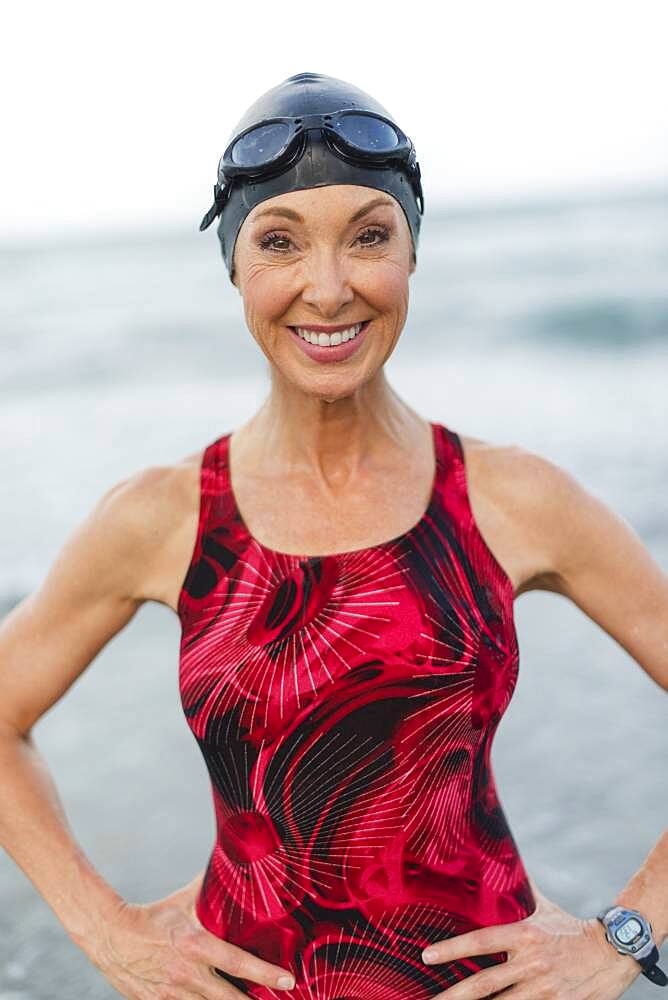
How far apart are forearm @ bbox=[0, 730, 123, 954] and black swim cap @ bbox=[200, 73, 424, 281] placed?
4.53ft

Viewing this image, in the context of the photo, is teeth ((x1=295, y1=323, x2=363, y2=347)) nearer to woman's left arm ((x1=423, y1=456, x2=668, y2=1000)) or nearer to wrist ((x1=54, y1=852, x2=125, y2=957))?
woman's left arm ((x1=423, y1=456, x2=668, y2=1000))

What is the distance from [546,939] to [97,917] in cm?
110

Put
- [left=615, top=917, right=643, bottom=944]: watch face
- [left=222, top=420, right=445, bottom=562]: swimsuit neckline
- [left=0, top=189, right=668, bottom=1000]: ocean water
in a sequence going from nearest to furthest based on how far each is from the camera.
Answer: [left=222, top=420, right=445, bottom=562]: swimsuit neckline
[left=615, top=917, right=643, bottom=944]: watch face
[left=0, top=189, right=668, bottom=1000]: ocean water

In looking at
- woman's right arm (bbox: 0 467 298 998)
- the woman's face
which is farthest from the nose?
woman's right arm (bbox: 0 467 298 998)

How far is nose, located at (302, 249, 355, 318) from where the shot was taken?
→ 2604 millimetres

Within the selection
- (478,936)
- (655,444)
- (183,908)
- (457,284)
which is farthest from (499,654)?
(457,284)

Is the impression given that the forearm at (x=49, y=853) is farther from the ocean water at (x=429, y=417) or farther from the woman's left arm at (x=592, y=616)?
the ocean water at (x=429, y=417)

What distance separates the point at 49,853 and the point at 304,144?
183cm

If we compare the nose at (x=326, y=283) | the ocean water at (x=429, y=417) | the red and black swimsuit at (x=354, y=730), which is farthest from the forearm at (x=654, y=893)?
the ocean water at (x=429, y=417)

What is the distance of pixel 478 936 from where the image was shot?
114 inches

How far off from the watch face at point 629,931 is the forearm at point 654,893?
0.12ft

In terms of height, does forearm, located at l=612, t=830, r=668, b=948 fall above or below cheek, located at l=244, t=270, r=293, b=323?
below

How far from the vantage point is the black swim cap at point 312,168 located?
2658mm

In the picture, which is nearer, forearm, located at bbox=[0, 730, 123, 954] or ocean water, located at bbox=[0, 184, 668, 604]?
Result: forearm, located at bbox=[0, 730, 123, 954]
